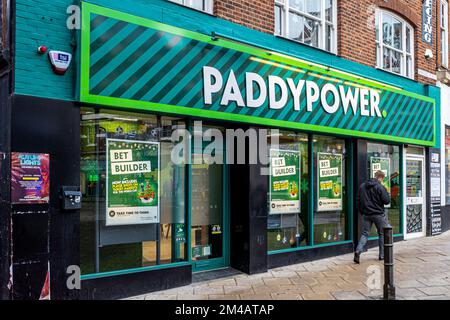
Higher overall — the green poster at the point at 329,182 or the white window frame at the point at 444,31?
the white window frame at the point at 444,31

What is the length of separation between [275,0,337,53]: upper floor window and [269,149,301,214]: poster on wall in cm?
242

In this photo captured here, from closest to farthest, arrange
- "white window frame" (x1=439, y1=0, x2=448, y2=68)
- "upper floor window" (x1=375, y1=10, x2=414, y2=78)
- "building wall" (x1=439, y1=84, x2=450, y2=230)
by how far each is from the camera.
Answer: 1. "upper floor window" (x1=375, y1=10, x2=414, y2=78)
2. "building wall" (x1=439, y1=84, x2=450, y2=230)
3. "white window frame" (x1=439, y1=0, x2=448, y2=68)

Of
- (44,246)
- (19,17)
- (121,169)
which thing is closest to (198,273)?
(121,169)

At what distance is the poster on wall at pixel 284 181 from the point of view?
8.17m

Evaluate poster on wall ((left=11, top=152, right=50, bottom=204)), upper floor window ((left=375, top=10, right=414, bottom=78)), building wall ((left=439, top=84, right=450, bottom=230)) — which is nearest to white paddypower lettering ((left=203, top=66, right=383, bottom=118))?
upper floor window ((left=375, top=10, right=414, bottom=78))

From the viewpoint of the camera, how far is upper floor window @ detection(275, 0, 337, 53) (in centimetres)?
848

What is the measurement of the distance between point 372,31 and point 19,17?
8108 mm

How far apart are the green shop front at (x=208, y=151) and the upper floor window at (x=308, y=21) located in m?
0.65

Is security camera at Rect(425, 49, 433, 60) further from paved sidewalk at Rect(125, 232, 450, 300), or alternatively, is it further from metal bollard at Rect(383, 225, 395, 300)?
metal bollard at Rect(383, 225, 395, 300)

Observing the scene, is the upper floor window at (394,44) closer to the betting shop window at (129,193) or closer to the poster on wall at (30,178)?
the betting shop window at (129,193)

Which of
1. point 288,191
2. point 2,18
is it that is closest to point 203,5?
point 2,18

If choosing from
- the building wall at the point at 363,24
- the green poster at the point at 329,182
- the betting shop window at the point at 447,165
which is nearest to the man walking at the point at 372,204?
the green poster at the point at 329,182
